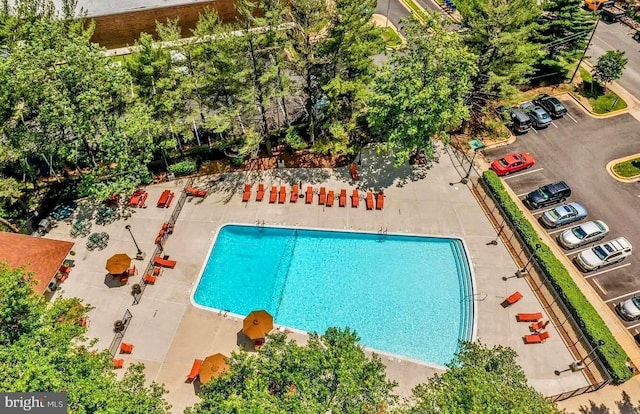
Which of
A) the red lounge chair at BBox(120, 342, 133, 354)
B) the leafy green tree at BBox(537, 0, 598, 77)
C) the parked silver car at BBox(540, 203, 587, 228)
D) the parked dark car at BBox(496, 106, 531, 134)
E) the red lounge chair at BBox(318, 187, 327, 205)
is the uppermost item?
the leafy green tree at BBox(537, 0, 598, 77)

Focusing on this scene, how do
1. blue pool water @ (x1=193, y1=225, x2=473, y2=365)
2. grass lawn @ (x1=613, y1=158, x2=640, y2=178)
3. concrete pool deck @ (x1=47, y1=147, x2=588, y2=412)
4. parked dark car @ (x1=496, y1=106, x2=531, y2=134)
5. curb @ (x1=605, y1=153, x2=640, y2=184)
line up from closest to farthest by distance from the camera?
concrete pool deck @ (x1=47, y1=147, x2=588, y2=412) < blue pool water @ (x1=193, y1=225, x2=473, y2=365) < curb @ (x1=605, y1=153, x2=640, y2=184) < grass lawn @ (x1=613, y1=158, x2=640, y2=178) < parked dark car @ (x1=496, y1=106, x2=531, y2=134)

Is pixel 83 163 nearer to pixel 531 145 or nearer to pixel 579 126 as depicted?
pixel 531 145

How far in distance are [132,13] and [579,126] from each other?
45.7m

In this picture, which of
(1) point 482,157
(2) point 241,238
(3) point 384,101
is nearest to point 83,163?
(2) point 241,238

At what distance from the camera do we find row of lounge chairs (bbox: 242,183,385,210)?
110 feet

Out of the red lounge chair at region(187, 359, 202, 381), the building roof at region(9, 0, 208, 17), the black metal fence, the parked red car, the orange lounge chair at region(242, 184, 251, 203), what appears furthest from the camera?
the building roof at region(9, 0, 208, 17)

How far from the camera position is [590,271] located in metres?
29.6

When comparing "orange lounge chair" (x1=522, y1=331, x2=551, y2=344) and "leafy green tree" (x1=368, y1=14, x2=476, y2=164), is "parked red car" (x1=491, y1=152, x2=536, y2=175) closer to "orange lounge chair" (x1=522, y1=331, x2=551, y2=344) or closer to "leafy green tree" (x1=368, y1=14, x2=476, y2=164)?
"leafy green tree" (x1=368, y1=14, x2=476, y2=164)

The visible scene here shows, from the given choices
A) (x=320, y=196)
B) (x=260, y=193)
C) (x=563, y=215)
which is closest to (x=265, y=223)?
(x=260, y=193)

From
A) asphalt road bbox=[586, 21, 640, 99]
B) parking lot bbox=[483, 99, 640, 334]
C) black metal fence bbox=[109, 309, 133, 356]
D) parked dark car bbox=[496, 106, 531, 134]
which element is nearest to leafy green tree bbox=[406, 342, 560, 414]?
parking lot bbox=[483, 99, 640, 334]

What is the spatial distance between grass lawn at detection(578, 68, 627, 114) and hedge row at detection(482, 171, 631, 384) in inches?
667

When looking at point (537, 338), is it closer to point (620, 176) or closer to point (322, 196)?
point (322, 196)

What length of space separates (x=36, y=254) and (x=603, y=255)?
3773 cm

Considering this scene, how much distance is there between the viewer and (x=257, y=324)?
84.5ft
